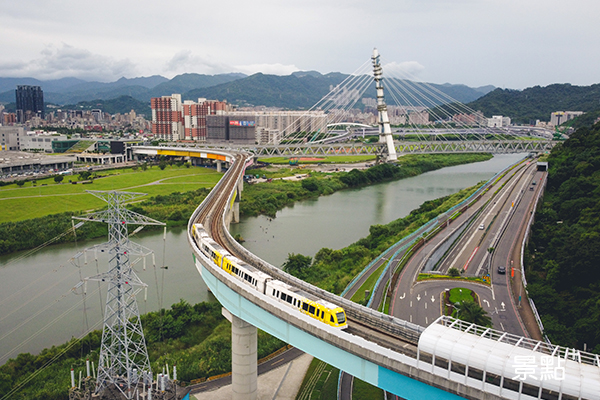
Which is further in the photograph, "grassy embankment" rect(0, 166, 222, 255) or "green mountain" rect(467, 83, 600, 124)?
"green mountain" rect(467, 83, 600, 124)

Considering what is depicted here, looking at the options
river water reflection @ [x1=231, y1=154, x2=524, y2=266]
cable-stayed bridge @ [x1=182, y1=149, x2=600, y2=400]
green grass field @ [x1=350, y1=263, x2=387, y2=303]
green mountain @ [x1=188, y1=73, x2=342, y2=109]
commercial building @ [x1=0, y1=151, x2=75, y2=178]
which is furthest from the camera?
green mountain @ [x1=188, y1=73, x2=342, y2=109]

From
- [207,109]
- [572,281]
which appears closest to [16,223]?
[572,281]

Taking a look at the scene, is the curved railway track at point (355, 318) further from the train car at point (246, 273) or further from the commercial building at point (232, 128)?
the commercial building at point (232, 128)

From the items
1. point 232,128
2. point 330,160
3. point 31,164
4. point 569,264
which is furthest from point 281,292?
point 232,128

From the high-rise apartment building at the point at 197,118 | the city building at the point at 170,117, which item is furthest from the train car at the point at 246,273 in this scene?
the city building at the point at 170,117

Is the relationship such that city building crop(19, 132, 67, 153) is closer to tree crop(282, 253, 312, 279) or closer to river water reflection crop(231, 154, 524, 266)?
river water reflection crop(231, 154, 524, 266)

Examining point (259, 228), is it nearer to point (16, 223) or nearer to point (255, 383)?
point (16, 223)

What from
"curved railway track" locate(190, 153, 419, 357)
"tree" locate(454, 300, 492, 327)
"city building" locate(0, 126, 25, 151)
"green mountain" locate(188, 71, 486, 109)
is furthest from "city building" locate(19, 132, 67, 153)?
"green mountain" locate(188, 71, 486, 109)
